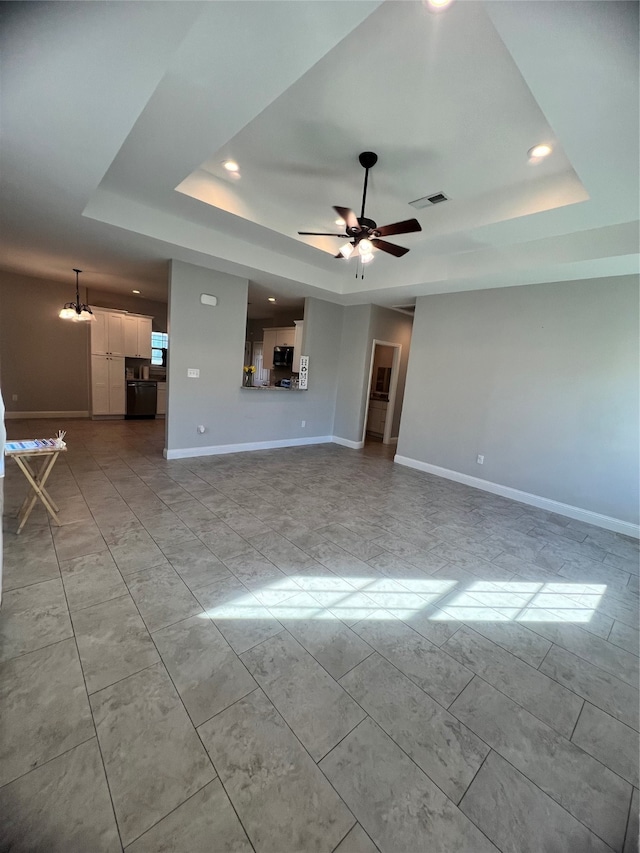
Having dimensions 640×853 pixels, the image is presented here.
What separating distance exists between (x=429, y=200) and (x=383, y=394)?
4.49m

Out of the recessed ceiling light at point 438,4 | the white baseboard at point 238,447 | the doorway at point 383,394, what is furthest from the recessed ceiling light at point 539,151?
the white baseboard at point 238,447

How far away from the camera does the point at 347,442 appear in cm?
673

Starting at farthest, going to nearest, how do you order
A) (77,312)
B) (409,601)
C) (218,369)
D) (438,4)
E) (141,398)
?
(141,398), (77,312), (218,369), (409,601), (438,4)

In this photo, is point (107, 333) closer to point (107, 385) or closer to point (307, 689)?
point (107, 385)

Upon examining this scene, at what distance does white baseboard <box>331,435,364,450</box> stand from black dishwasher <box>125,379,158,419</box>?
4.31m

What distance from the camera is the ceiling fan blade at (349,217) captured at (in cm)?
272

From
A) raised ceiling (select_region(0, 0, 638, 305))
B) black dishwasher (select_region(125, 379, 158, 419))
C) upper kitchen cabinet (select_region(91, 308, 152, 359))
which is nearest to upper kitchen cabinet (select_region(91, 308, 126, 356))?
upper kitchen cabinet (select_region(91, 308, 152, 359))

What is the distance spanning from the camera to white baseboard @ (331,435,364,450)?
21.7 ft

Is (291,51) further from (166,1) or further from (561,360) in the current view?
(561,360)

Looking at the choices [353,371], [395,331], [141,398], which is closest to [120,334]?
[141,398]

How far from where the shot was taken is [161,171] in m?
2.84

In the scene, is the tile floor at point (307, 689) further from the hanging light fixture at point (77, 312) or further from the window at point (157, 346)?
the window at point (157, 346)

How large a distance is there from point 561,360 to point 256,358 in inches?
314

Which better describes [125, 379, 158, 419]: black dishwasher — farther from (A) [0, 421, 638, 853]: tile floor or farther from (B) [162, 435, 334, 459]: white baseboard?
(A) [0, 421, 638, 853]: tile floor
